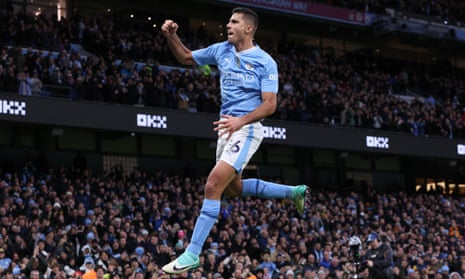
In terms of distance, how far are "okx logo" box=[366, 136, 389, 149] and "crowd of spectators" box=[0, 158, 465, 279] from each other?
2842mm

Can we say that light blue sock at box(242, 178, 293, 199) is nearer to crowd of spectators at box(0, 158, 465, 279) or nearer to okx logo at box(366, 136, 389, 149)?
crowd of spectators at box(0, 158, 465, 279)

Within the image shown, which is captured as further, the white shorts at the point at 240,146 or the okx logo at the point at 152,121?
the okx logo at the point at 152,121

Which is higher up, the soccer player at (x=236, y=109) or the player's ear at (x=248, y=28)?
the player's ear at (x=248, y=28)

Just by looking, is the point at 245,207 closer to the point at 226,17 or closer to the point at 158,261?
the point at 158,261

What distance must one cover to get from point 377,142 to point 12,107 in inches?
607

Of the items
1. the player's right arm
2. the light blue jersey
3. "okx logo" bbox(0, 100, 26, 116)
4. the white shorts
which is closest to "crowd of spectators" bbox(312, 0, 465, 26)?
"okx logo" bbox(0, 100, 26, 116)

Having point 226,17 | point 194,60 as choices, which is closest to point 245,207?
point 226,17

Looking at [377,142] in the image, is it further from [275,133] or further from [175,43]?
[175,43]

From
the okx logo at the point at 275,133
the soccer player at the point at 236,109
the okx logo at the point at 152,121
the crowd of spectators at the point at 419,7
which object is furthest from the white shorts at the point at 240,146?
the crowd of spectators at the point at 419,7

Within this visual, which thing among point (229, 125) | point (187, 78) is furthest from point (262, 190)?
point (187, 78)

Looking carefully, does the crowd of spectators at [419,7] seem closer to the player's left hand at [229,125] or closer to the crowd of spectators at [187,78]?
the crowd of spectators at [187,78]

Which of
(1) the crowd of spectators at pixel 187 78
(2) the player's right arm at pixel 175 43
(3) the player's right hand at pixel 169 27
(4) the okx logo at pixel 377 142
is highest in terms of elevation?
(1) the crowd of spectators at pixel 187 78

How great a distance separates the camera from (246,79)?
9367 millimetres

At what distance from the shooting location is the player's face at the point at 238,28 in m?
9.34
